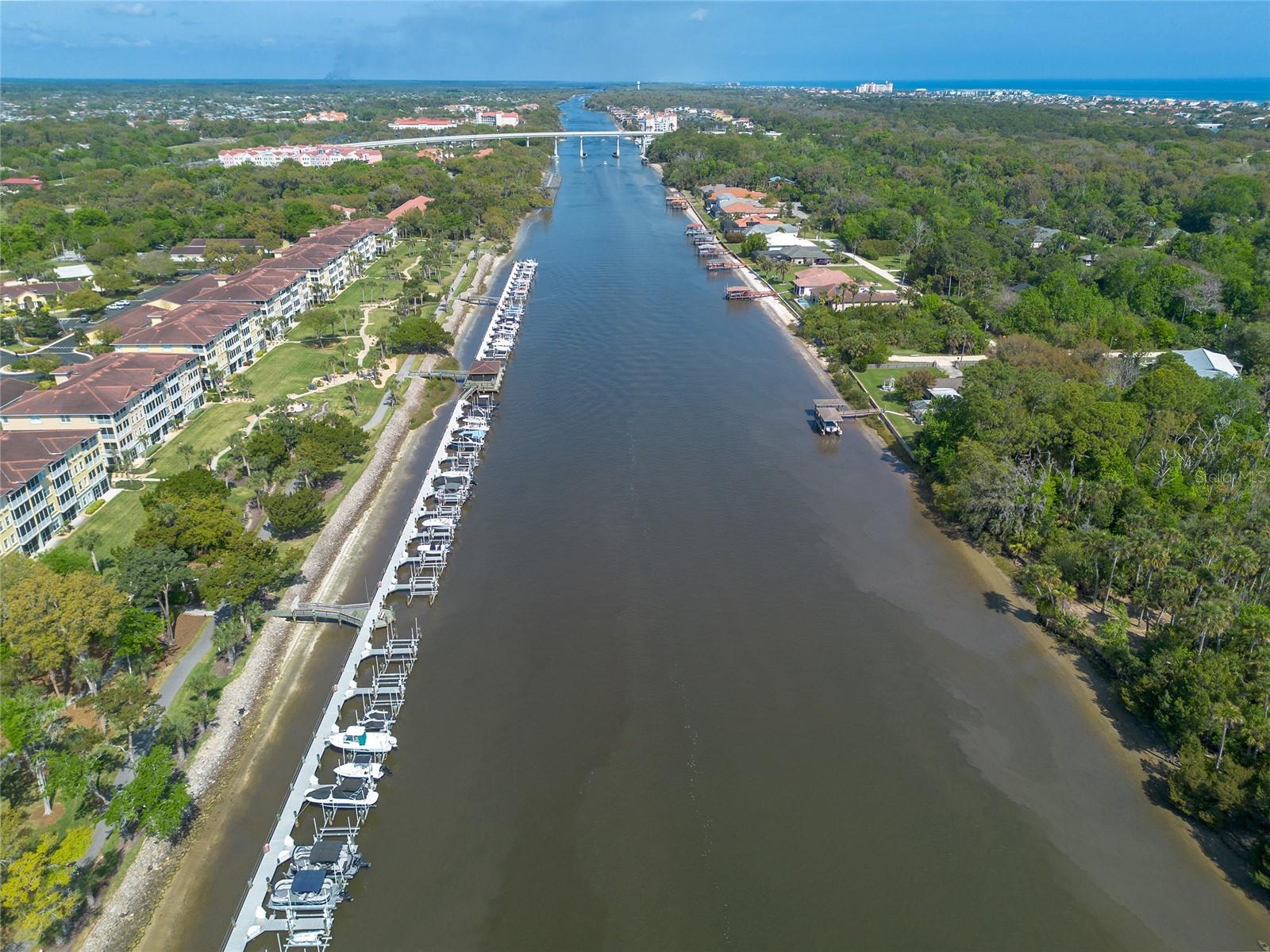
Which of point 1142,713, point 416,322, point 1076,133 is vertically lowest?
point 1142,713

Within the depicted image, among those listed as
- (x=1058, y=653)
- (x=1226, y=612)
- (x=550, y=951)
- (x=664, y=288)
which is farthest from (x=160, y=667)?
(x=664, y=288)

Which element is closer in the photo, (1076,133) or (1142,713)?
(1142,713)

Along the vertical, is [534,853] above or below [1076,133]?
below

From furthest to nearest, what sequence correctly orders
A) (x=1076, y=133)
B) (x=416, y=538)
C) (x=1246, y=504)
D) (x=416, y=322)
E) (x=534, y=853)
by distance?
(x=1076, y=133)
(x=416, y=322)
(x=416, y=538)
(x=1246, y=504)
(x=534, y=853)

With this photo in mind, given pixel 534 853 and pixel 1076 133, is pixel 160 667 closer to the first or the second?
pixel 534 853

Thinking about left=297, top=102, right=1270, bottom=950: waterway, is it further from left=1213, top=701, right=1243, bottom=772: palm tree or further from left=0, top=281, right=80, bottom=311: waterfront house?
left=0, top=281, right=80, bottom=311: waterfront house

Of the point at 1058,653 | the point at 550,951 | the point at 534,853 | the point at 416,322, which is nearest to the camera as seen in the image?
the point at 550,951

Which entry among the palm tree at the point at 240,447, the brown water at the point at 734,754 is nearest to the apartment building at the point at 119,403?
the palm tree at the point at 240,447
